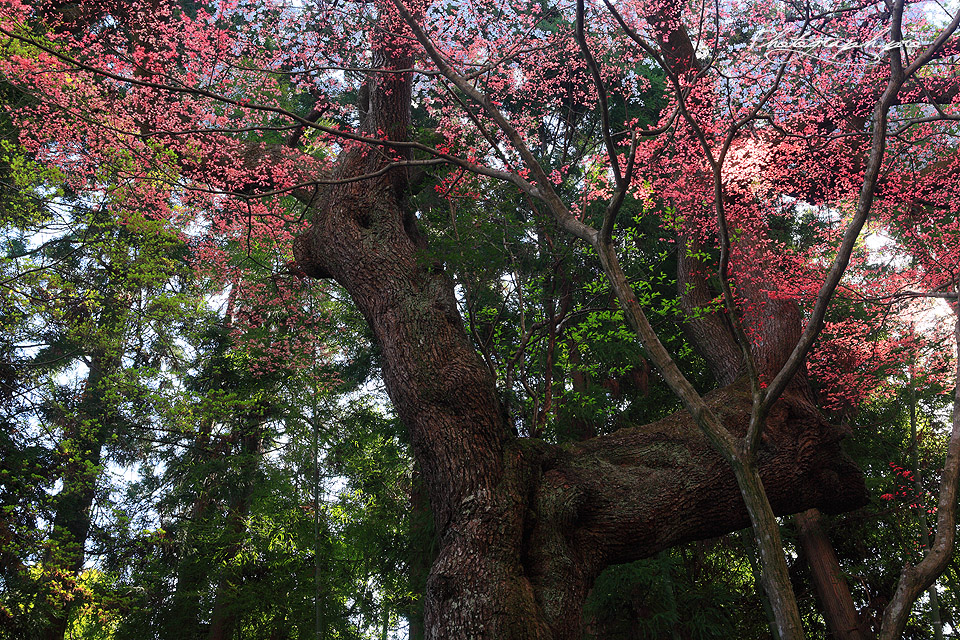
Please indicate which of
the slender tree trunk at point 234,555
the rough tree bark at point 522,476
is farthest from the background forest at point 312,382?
the rough tree bark at point 522,476

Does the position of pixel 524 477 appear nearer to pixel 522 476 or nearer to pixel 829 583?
pixel 522 476

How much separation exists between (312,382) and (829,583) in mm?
8221

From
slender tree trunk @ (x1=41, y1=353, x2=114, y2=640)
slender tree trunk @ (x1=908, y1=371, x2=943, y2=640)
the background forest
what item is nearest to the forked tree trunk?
the background forest

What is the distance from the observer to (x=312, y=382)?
9711 mm

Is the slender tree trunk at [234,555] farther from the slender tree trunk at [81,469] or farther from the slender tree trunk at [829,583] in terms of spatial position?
the slender tree trunk at [829,583]

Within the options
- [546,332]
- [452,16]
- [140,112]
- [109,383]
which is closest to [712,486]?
[546,332]

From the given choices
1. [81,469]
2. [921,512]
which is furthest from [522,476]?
[81,469]

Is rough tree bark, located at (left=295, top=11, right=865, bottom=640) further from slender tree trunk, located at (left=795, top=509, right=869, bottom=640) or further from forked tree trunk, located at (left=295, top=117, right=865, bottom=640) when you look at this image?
slender tree trunk, located at (left=795, top=509, right=869, bottom=640)

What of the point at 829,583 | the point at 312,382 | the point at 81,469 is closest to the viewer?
the point at 829,583

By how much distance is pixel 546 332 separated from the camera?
6.83 meters

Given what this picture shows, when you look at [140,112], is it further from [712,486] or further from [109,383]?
[712,486]

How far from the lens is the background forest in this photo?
6.91 meters

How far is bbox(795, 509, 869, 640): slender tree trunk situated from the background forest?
0.05 m

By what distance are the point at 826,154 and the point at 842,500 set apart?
3.93m
